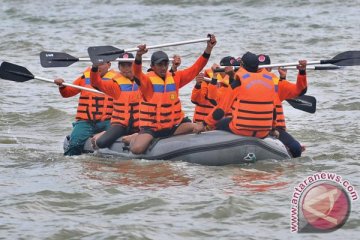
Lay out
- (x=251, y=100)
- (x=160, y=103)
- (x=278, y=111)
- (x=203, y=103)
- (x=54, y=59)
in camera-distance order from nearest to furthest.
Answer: (x=251, y=100), (x=160, y=103), (x=278, y=111), (x=203, y=103), (x=54, y=59)

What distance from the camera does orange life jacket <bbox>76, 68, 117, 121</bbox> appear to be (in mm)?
13219

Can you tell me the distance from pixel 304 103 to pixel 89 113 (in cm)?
294

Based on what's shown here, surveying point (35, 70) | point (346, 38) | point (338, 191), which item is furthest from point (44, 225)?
point (346, 38)

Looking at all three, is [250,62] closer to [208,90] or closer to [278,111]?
[278,111]

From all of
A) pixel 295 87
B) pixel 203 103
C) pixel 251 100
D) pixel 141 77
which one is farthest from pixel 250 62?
pixel 203 103

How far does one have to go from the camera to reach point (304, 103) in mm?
13391

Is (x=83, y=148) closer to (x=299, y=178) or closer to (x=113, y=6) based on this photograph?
(x=299, y=178)

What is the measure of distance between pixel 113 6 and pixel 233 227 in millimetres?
22335

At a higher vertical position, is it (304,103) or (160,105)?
(160,105)

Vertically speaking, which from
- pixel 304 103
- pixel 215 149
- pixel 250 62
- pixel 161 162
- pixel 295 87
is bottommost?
pixel 161 162

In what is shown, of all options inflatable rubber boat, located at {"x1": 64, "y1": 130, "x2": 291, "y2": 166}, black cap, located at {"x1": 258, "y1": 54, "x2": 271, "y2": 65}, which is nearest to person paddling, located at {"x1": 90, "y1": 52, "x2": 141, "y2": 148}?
inflatable rubber boat, located at {"x1": 64, "y1": 130, "x2": 291, "y2": 166}

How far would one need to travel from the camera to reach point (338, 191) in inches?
407

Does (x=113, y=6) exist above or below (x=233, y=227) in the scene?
above

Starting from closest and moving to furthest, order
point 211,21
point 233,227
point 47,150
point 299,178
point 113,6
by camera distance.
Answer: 1. point 233,227
2. point 299,178
3. point 47,150
4. point 211,21
5. point 113,6
